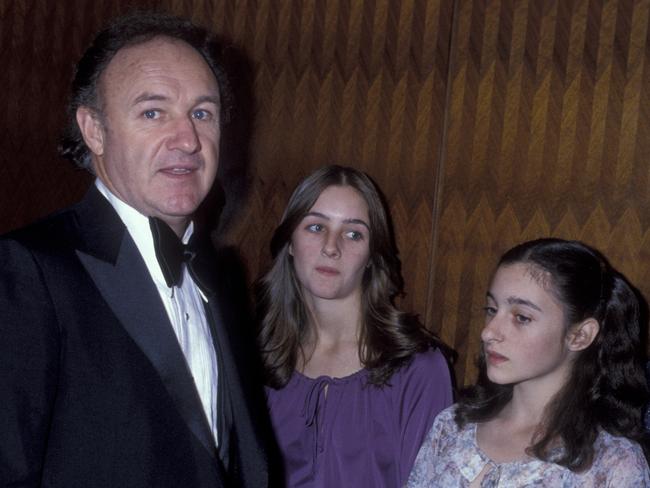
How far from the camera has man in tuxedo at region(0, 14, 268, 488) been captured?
1.17 m

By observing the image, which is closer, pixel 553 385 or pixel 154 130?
pixel 154 130

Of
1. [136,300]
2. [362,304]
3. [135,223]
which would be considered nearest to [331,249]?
[362,304]

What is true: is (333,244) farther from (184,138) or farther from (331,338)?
(184,138)

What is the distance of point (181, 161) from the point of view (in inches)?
56.2

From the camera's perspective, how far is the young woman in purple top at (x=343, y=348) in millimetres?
2322

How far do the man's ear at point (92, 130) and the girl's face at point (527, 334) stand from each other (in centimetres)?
99

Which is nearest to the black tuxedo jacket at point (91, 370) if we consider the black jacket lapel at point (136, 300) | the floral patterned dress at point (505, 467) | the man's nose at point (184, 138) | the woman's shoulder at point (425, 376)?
the black jacket lapel at point (136, 300)

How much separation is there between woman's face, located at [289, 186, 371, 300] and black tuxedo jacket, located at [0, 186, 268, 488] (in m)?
1.06

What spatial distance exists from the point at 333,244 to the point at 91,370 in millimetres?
1299

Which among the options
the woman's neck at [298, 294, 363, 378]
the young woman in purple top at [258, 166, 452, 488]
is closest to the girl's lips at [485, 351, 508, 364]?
the young woman in purple top at [258, 166, 452, 488]

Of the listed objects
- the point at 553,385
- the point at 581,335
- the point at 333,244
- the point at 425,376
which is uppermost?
the point at 333,244

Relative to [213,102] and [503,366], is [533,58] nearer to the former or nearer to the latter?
[503,366]

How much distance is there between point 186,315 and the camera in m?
1.54

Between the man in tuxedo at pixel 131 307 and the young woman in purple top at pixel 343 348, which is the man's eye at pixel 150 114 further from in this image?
the young woman in purple top at pixel 343 348
